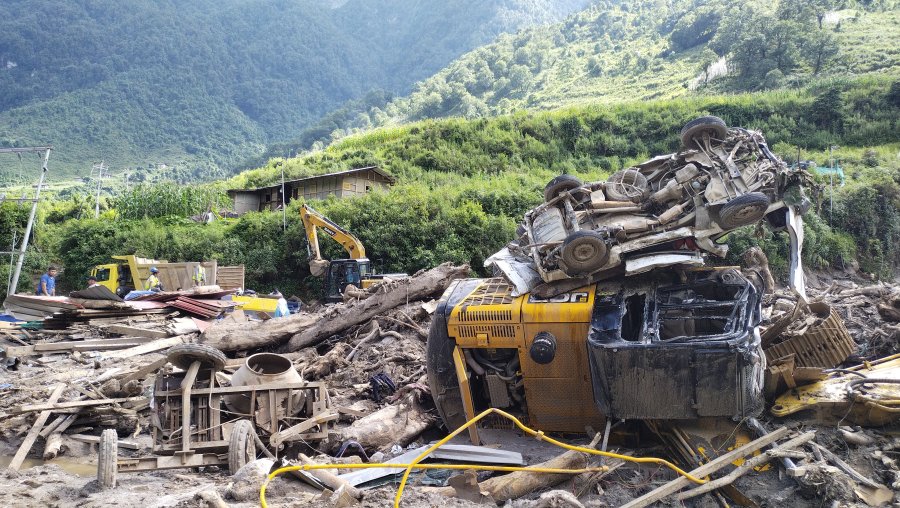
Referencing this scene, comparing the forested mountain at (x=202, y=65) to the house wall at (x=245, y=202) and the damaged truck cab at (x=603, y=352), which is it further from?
the damaged truck cab at (x=603, y=352)

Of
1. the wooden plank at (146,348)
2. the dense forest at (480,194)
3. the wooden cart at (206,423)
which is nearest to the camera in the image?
the wooden cart at (206,423)

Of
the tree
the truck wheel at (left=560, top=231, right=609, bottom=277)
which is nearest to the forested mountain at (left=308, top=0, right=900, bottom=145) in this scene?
the tree

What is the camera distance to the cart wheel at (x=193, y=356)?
21.0 feet

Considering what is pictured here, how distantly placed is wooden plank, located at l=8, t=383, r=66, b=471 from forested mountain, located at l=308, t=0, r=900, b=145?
48.3 m

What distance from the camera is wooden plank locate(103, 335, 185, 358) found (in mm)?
12050

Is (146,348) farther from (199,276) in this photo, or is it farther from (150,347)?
(199,276)

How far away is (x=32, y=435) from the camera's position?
7.97 m

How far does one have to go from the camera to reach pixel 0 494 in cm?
585

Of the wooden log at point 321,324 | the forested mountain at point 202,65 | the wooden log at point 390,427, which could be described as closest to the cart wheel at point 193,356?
the wooden log at point 390,427

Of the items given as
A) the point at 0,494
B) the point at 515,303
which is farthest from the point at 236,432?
the point at 515,303

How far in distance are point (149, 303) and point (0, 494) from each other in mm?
9618

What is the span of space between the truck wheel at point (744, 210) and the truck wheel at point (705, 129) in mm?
985

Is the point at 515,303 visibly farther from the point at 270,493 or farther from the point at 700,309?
the point at 270,493

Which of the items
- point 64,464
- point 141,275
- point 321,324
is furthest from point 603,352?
point 141,275
